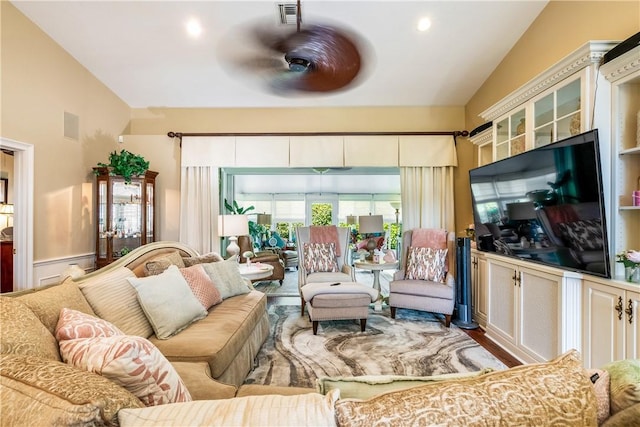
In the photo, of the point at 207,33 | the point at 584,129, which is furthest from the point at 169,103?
the point at 584,129

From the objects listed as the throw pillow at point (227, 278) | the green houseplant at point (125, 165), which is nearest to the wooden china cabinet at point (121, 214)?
the green houseplant at point (125, 165)

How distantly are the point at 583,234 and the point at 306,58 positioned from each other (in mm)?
2181

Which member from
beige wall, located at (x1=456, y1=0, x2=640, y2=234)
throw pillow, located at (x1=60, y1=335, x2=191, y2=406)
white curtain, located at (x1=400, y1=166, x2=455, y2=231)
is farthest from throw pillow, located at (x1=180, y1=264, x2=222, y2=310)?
beige wall, located at (x1=456, y1=0, x2=640, y2=234)

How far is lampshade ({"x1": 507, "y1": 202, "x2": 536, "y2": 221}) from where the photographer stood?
2.49 metres

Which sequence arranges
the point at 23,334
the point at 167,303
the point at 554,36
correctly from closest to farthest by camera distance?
the point at 23,334
the point at 167,303
the point at 554,36

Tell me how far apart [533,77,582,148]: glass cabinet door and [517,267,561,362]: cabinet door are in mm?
1147

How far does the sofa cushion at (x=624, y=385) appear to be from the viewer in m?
0.66

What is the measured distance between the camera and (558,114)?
242cm

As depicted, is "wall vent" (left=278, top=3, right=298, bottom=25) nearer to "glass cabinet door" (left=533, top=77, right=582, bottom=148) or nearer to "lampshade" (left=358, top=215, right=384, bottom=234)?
"glass cabinet door" (left=533, top=77, right=582, bottom=148)

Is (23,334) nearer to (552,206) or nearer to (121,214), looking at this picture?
(552,206)

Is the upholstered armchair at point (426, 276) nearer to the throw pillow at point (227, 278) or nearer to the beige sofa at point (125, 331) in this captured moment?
the beige sofa at point (125, 331)

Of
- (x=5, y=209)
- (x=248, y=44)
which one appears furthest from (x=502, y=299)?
(x=5, y=209)

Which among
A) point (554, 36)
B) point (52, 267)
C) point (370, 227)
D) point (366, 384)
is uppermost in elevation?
point (554, 36)

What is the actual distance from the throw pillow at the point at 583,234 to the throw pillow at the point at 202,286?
2.77 metres
